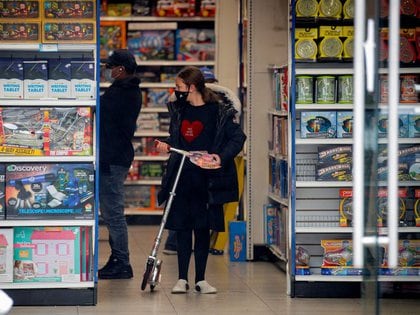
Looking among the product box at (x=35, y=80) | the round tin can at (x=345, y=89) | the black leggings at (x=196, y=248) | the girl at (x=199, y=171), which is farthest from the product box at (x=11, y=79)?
the round tin can at (x=345, y=89)

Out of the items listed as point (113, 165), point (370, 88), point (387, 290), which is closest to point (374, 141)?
point (370, 88)

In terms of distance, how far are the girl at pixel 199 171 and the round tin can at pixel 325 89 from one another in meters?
0.69

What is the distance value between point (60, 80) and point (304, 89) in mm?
1833

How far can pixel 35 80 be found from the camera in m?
7.77

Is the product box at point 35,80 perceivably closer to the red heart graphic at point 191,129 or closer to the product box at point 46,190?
the product box at point 46,190

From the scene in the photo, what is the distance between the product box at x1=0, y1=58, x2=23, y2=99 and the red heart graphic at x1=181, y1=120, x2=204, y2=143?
1396mm

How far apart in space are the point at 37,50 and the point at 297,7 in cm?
196

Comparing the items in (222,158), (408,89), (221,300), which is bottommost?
(221,300)

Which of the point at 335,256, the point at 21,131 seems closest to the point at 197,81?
the point at 21,131

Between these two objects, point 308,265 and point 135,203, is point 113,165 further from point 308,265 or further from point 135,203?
point 135,203

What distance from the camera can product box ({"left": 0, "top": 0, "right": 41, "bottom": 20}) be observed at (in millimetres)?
7680

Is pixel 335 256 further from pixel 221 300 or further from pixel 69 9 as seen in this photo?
pixel 69 9

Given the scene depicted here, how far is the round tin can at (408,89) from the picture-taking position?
5746 mm

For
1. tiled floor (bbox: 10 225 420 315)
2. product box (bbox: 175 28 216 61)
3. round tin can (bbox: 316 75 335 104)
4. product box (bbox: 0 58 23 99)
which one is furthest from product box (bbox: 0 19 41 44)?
product box (bbox: 175 28 216 61)
